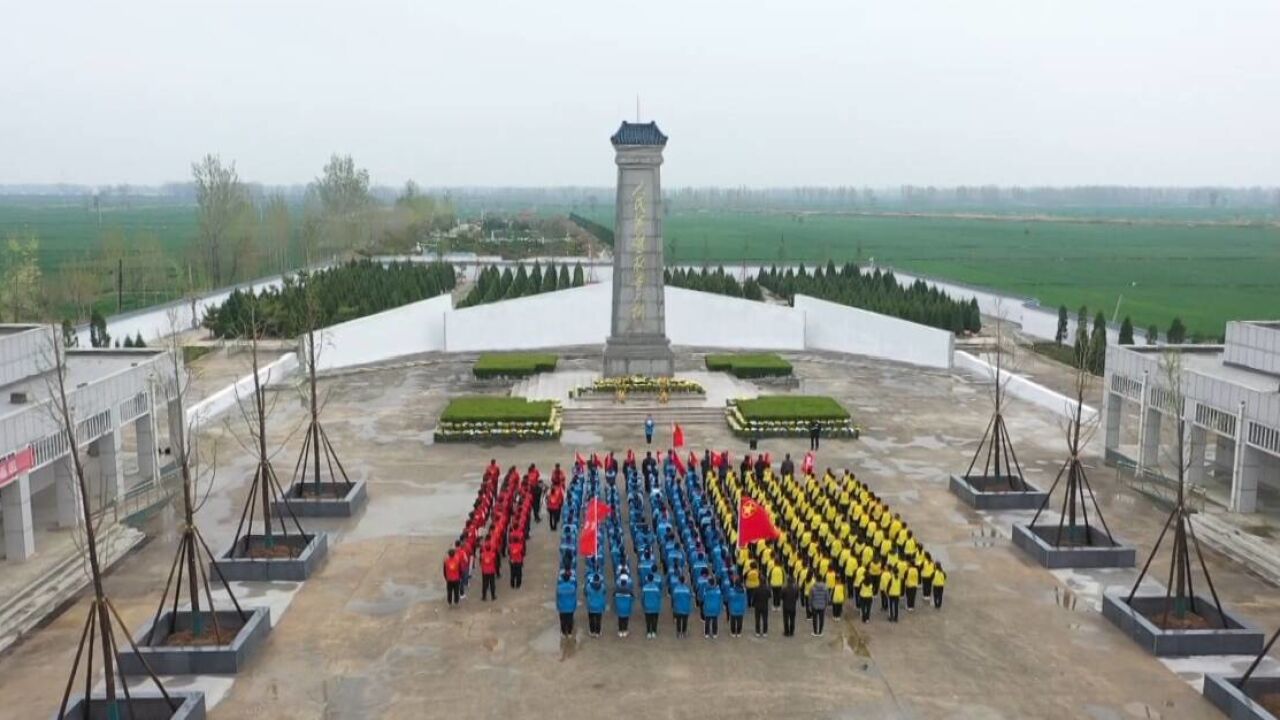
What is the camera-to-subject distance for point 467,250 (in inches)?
3063

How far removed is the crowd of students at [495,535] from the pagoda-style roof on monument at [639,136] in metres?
11.5

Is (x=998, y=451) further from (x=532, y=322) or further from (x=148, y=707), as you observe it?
(x=532, y=322)

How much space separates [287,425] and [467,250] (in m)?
55.7

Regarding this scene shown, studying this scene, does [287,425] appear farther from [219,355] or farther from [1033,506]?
[1033,506]

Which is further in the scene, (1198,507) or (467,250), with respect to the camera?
(467,250)

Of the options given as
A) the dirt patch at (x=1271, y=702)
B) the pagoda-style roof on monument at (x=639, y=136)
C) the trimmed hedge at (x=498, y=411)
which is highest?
the pagoda-style roof on monument at (x=639, y=136)

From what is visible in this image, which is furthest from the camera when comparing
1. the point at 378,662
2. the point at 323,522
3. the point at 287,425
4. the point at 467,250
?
Result: the point at 467,250

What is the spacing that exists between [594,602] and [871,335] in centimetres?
2350

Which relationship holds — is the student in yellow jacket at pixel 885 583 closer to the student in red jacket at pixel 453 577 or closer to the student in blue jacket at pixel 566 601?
the student in blue jacket at pixel 566 601

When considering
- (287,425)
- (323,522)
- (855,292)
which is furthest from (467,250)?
(323,522)

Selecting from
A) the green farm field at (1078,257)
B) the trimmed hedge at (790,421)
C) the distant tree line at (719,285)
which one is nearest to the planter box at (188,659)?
the trimmed hedge at (790,421)

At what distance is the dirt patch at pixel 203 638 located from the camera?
1133 centimetres

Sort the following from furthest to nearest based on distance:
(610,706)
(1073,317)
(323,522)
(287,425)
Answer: (1073,317)
(287,425)
(323,522)
(610,706)

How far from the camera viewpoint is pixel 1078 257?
8875 centimetres
